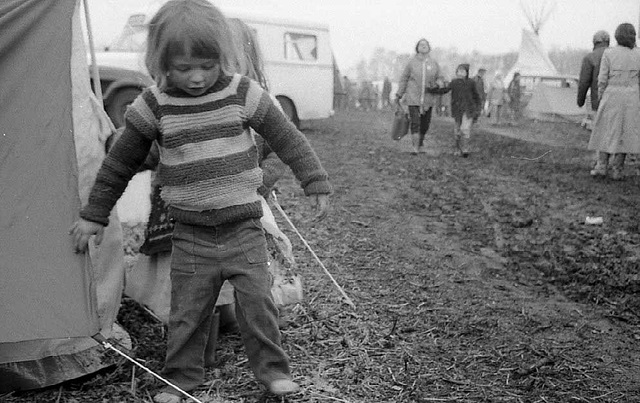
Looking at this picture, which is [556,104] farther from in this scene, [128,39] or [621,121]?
[621,121]

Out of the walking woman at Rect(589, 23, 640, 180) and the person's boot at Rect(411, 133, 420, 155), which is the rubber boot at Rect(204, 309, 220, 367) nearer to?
the walking woman at Rect(589, 23, 640, 180)

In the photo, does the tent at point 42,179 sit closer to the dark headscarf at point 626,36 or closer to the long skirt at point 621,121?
the dark headscarf at point 626,36

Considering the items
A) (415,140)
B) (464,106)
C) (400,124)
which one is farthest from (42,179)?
(464,106)

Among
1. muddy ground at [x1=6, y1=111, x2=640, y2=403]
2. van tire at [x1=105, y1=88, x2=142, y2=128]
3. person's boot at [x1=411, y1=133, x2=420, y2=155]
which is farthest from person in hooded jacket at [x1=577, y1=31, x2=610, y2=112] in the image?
van tire at [x1=105, y1=88, x2=142, y2=128]

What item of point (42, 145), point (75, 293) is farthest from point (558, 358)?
point (42, 145)

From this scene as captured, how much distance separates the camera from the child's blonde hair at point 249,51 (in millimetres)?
2826

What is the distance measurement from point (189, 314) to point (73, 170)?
2.23ft

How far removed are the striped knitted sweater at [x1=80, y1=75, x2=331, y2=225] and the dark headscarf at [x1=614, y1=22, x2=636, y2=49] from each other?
6211mm

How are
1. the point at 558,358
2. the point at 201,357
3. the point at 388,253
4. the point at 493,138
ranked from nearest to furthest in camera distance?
the point at 201,357 < the point at 558,358 < the point at 388,253 < the point at 493,138

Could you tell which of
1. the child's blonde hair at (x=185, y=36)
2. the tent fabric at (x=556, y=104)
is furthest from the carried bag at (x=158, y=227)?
the tent fabric at (x=556, y=104)

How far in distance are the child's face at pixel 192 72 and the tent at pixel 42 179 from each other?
510mm

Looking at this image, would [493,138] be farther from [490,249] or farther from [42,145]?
[42,145]

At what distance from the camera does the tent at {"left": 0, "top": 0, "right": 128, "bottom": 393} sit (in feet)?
7.99

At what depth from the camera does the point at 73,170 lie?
2.51 meters
